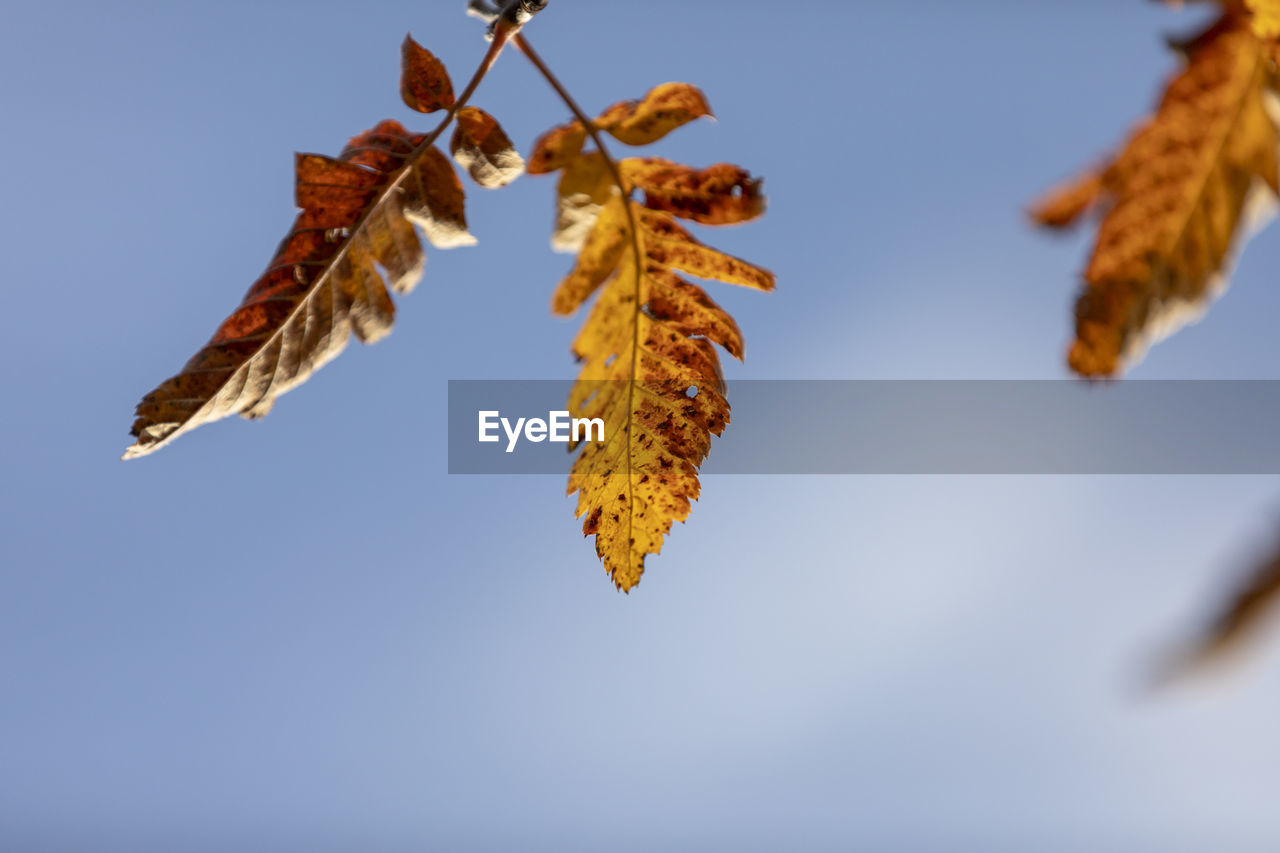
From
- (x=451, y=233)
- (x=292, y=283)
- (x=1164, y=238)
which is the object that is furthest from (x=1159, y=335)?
(x=292, y=283)

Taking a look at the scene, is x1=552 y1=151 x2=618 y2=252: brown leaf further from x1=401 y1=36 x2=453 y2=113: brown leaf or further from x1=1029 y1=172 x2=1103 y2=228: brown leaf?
x1=1029 y1=172 x2=1103 y2=228: brown leaf

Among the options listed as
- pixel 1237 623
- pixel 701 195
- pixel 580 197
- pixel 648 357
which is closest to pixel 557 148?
pixel 580 197

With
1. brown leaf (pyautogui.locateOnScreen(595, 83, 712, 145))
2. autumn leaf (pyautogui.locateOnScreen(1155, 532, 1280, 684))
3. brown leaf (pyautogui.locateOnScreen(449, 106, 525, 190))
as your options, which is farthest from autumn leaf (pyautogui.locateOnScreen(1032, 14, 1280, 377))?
brown leaf (pyautogui.locateOnScreen(449, 106, 525, 190))

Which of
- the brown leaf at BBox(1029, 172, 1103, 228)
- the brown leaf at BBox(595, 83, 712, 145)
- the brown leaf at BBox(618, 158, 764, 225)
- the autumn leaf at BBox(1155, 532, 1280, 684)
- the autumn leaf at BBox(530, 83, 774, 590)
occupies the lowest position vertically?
the autumn leaf at BBox(1155, 532, 1280, 684)

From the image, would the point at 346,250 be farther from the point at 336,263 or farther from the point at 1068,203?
the point at 1068,203

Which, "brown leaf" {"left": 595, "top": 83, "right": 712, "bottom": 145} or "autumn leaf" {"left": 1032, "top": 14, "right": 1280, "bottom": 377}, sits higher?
"brown leaf" {"left": 595, "top": 83, "right": 712, "bottom": 145}

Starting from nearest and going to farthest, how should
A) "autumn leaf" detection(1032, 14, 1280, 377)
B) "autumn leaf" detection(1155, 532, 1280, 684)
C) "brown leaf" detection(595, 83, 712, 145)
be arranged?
1. "autumn leaf" detection(1155, 532, 1280, 684)
2. "autumn leaf" detection(1032, 14, 1280, 377)
3. "brown leaf" detection(595, 83, 712, 145)
